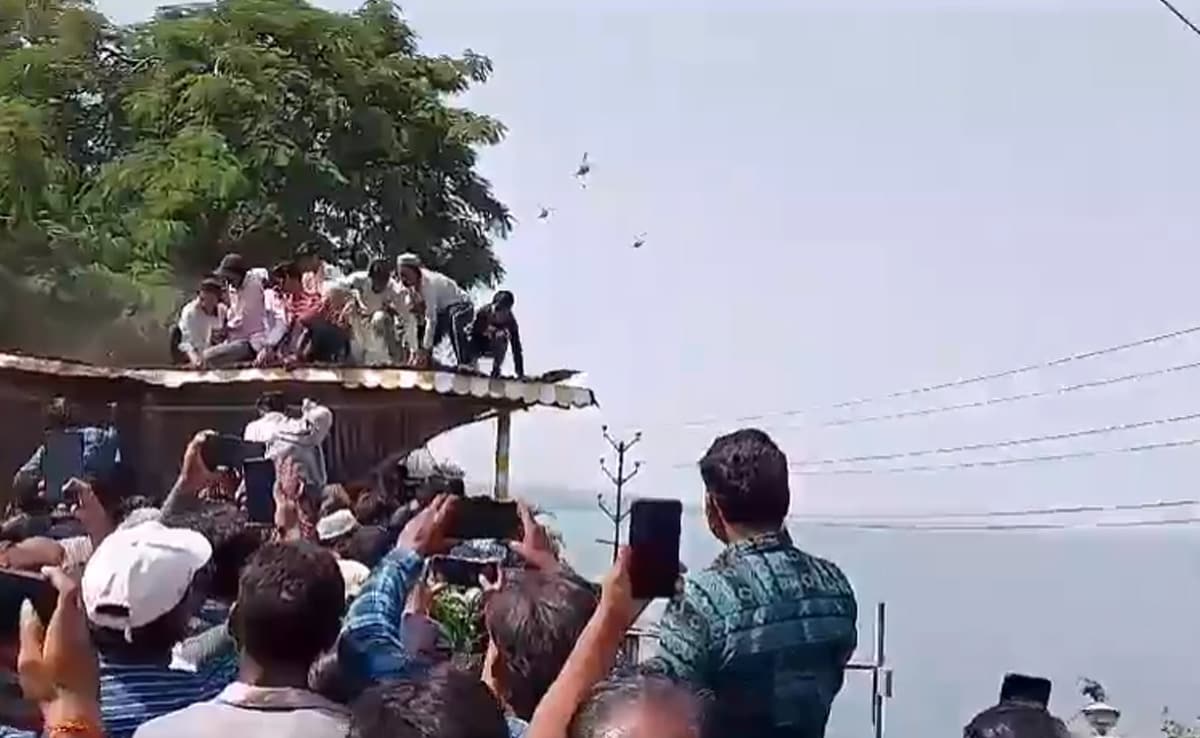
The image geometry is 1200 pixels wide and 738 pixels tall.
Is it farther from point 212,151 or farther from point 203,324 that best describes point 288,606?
point 212,151

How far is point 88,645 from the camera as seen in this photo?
361cm

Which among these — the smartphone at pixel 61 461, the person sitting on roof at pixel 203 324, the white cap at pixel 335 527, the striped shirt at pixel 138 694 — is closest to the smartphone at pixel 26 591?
the striped shirt at pixel 138 694

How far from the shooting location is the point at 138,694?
389 cm

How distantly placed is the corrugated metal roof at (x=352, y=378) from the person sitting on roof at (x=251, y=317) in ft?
0.47

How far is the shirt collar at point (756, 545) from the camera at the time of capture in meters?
4.27

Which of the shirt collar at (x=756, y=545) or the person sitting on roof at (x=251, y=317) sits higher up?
the person sitting on roof at (x=251, y=317)

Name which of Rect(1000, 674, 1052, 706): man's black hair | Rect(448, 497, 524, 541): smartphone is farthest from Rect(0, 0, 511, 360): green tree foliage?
Rect(1000, 674, 1052, 706): man's black hair

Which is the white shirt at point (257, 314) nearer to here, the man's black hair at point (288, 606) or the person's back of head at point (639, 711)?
the man's black hair at point (288, 606)

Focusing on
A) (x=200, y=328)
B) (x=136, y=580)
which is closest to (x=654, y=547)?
(x=136, y=580)

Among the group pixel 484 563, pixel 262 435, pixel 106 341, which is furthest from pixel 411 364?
pixel 484 563

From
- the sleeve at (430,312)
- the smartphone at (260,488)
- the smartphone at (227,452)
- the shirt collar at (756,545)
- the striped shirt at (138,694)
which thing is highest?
the sleeve at (430,312)

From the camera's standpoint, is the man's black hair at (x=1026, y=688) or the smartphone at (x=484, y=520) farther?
the smartphone at (x=484, y=520)

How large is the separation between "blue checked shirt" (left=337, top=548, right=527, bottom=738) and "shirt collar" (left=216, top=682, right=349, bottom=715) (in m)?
0.19

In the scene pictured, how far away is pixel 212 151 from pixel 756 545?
1976cm
